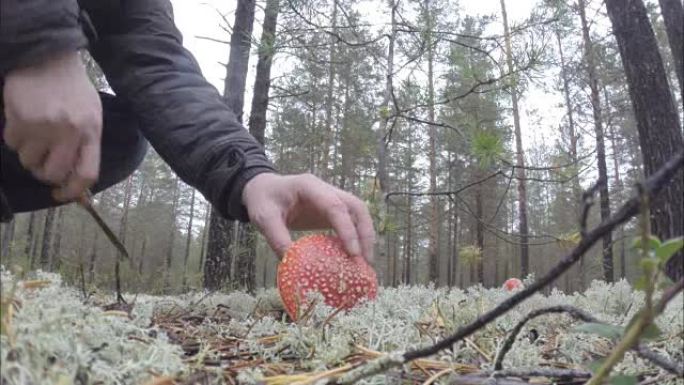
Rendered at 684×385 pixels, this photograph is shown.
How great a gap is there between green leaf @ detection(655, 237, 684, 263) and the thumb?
1.01 meters

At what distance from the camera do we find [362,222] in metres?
1.50

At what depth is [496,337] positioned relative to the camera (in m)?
1.06

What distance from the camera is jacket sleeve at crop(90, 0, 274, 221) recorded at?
1.53 metres

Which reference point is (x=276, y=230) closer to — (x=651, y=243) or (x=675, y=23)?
(x=651, y=243)

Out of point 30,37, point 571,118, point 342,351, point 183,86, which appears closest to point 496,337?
point 342,351

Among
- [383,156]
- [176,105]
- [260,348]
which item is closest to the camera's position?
[260,348]

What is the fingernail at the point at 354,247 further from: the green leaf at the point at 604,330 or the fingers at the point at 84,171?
the green leaf at the point at 604,330

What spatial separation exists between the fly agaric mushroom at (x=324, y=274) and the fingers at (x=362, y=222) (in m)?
0.05

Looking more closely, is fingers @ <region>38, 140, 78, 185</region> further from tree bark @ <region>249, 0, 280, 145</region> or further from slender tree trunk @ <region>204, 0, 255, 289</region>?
tree bark @ <region>249, 0, 280, 145</region>

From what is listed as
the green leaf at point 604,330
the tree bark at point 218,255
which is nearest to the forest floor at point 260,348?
the green leaf at point 604,330

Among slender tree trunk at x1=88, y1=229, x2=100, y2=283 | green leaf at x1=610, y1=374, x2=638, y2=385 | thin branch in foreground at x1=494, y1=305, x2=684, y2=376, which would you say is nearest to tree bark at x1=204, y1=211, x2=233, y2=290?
slender tree trunk at x1=88, y1=229, x2=100, y2=283

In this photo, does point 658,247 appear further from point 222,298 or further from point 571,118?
point 571,118

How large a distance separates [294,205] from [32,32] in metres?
0.71

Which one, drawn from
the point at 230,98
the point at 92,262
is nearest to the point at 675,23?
the point at 230,98
